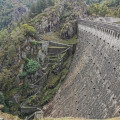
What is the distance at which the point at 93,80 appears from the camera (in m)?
47.1

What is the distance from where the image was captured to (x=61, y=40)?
78312 mm

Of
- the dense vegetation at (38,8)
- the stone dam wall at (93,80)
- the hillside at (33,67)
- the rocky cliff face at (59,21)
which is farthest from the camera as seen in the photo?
the dense vegetation at (38,8)

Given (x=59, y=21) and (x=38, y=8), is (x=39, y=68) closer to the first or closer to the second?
(x=59, y=21)

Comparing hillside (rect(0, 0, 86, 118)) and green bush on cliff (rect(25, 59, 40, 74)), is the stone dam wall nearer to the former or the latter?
hillside (rect(0, 0, 86, 118))

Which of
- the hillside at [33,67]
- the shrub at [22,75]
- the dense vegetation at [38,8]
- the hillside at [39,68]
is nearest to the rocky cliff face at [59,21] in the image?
the hillside at [39,68]

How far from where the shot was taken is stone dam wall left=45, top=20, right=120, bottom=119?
37781mm

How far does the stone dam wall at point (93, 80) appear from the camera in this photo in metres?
37.8

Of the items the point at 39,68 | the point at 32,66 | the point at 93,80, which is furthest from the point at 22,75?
the point at 93,80

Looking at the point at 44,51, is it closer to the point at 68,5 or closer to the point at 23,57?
the point at 23,57

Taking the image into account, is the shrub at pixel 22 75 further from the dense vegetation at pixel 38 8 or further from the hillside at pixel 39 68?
the dense vegetation at pixel 38 8

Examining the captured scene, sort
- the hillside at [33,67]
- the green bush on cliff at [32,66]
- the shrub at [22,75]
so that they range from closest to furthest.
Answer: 1. the hillside at [33,67]
2. the shrub at [22,75]
3. the green bush on cliff at [32,66]

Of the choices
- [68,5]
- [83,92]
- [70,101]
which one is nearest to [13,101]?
[70,101]

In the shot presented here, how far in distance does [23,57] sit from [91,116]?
1578 inches

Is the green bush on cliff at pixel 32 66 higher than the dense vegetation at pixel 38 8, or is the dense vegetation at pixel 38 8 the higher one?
the dense vegetation at pixel 38 8
